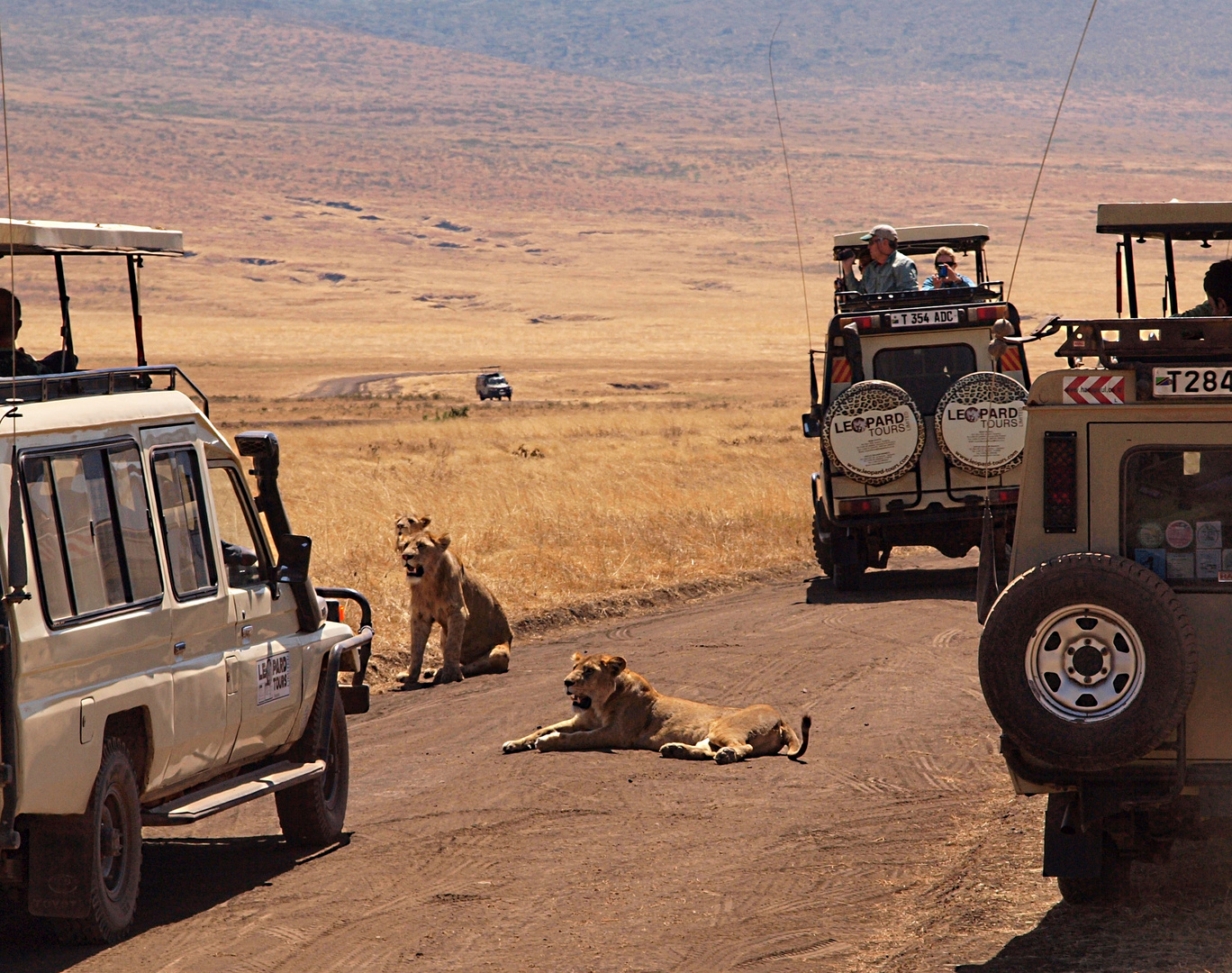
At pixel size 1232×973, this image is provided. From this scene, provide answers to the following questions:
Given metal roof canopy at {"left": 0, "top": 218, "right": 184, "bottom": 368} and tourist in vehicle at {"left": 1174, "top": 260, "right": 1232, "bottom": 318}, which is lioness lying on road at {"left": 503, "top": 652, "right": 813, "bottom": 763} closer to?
metal roof canopy at {"left": 0, "top": 218, "right": 184, "bottom": 368}

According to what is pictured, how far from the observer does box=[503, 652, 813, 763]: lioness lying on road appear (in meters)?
9.80

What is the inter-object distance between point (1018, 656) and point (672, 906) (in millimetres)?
1854

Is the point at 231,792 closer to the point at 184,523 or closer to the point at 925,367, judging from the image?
the point at 184,523

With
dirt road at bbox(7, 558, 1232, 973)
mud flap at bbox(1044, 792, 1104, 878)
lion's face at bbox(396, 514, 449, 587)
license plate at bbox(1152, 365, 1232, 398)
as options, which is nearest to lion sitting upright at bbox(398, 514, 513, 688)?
lion's face at bbox(396, 514, 449, 587)

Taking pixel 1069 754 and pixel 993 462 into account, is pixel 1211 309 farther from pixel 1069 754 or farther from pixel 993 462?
pixel 993 462

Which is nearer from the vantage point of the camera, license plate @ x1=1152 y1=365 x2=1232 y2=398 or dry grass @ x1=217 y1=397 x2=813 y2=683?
license plate @ x1=1152 y1=365 x2=1232 y2=398

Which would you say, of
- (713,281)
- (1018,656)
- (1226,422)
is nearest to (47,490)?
(1018,656)

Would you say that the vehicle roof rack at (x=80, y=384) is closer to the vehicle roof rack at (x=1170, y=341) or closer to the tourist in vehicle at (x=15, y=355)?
the tourist in vehicle at (x=15, y=355)

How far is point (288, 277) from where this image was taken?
144 m

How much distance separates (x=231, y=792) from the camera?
284 inches

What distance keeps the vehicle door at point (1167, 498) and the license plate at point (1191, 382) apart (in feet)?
0.39

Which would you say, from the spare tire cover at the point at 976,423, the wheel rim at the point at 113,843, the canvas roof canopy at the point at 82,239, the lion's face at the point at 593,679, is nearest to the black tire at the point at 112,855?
the wheel rim at the point at 113,843

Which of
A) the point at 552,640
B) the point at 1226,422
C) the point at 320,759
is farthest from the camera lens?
the point at 552,640

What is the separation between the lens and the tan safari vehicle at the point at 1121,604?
227 inches
